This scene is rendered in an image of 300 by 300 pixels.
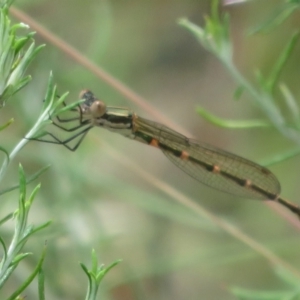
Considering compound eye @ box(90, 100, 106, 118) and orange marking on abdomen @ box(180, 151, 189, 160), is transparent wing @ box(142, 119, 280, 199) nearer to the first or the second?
orange marking on abdomen @ box(180, 151, 189, 160)

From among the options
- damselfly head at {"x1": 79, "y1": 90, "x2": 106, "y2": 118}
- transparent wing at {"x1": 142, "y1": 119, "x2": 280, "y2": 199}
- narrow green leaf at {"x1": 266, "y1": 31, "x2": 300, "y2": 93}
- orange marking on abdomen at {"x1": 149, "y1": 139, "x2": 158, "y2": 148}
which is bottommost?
damselfly head at {"x1": 79, "y1": 90, "x2": 106, "y2": 118}

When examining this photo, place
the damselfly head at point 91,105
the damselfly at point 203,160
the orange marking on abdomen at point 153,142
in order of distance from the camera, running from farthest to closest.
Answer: the orange marking on abdomen at point 153,142
the damselfly at point 203,160
the damselfly head at point 91,105

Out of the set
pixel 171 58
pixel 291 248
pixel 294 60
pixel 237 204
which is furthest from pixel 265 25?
pixel 171 58

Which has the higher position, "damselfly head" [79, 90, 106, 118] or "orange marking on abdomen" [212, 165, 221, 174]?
"orange marking on abdomen" [212, 165, 221, 174]

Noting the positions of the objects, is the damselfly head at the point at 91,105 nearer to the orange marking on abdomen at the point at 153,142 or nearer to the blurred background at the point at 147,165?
the blurred background at the point at 147,165

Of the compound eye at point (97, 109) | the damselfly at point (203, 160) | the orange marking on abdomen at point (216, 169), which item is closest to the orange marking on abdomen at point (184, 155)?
the damselfly at point (203, 160)

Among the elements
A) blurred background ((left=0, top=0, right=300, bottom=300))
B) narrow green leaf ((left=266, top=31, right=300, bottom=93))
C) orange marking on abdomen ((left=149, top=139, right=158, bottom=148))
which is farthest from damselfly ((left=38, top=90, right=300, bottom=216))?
narrow green leaf ((left=266, top=31, right=300, bottom=93))

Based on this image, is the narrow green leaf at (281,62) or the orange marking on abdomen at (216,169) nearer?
the narrow green leaf at (281,62)
